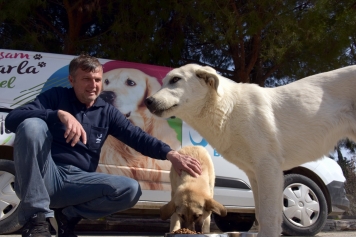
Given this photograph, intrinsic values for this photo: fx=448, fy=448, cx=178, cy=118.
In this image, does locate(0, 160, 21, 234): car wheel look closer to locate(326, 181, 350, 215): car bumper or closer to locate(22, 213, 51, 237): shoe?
locate(22, 213, 51, 237): shoe

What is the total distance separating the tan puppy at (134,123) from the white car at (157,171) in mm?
12

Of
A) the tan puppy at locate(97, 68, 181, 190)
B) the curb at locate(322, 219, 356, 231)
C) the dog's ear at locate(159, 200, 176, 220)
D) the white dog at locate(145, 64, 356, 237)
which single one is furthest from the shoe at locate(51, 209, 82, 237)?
the curb at locate(322, 219, 356, 231)

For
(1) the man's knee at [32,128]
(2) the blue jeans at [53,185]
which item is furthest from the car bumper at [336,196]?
(1) the man's knee at [32,128]

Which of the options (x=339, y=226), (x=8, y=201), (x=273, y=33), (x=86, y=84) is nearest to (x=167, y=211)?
(x=86, y=84)

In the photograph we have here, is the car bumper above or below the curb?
above

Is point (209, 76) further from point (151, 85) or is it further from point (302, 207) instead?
point (302, 207)

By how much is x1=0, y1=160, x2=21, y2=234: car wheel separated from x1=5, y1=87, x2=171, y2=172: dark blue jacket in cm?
177

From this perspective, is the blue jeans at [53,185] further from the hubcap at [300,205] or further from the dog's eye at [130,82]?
the hubcap at [300,205]

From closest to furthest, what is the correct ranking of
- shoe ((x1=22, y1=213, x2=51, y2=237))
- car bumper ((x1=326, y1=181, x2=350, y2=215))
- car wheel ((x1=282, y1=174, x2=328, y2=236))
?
shoe ((x1=22, y1=213, x2=51, y2=237)) < car wheel ((x1=282, y1=174, x2=328, y2=236)) < car bumper ((x1=326, y1=181, x2=350, y2=215))

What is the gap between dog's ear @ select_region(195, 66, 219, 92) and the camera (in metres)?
3.83

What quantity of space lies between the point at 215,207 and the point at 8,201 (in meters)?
2.36

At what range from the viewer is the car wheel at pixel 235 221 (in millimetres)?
7012

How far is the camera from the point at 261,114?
3787 mm

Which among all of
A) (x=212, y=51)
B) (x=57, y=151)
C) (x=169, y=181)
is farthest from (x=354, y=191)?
(x=57, y=151)
